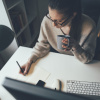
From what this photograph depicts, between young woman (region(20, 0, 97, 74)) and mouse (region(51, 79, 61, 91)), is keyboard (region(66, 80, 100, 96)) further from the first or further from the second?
young woman (region(20, 0, 97, 74))

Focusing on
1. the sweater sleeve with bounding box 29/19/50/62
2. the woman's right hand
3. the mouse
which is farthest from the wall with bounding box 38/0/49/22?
the mouse

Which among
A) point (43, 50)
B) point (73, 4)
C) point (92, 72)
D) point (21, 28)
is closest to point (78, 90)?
point (92, 72)

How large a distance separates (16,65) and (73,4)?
0.70 metres

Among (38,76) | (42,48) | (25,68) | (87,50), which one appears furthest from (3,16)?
(87,50)

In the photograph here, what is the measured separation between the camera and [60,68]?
39.4 inches

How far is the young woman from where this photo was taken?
85 centimetres

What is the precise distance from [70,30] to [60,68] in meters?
0.35

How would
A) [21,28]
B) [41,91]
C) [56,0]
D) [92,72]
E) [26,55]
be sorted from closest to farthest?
[41,91] < [56,0] < [92,72] < [26,55] < [21,28]

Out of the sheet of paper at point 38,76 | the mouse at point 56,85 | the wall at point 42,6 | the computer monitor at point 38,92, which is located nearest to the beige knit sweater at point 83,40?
the sheet of paper at point 38,76

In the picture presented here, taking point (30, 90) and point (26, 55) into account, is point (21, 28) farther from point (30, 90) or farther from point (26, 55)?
point (30, 90)

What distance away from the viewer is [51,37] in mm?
1189

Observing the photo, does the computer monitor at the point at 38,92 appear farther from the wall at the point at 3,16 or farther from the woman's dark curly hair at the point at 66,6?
the wall at the point at 3,16

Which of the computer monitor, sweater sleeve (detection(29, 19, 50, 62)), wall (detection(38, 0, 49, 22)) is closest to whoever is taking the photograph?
the computer monitor

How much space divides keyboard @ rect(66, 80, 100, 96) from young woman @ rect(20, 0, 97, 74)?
214 mm
